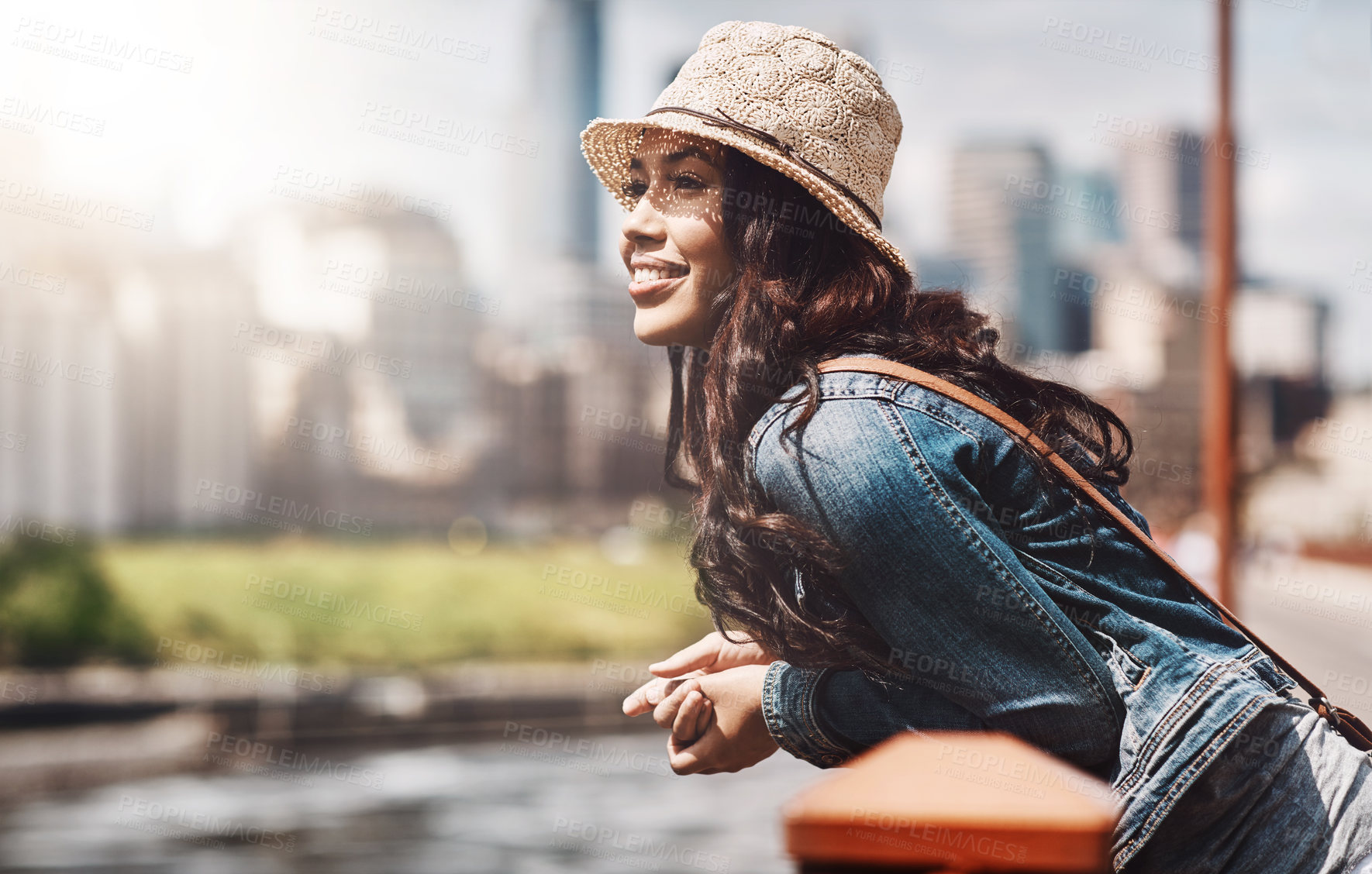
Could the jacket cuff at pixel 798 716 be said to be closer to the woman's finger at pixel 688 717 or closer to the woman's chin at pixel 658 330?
the woman's finger at pixel 688 717

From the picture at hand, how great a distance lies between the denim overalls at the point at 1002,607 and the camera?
1377 mm

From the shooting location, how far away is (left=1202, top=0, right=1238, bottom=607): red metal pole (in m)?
6.83

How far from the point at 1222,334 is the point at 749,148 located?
20.6ft

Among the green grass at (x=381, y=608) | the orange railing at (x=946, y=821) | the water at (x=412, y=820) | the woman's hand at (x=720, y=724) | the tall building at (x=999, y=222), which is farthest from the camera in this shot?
the tall building at (x=999, y=222)

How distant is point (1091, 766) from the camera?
1.42 m

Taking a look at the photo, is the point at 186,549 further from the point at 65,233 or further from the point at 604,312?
the point at 604,312

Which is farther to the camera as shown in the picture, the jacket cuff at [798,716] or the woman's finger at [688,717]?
the woman's finger at [688,717]

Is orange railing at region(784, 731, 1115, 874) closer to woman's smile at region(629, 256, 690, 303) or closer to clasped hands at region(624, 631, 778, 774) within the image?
clasped hands at region(624, 631, 778, 774)

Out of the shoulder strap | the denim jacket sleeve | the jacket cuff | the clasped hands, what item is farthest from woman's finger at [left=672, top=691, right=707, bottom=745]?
the shoulder strap

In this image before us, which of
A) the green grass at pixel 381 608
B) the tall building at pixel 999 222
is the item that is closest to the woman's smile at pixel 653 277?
the green grass at pixel 381 608

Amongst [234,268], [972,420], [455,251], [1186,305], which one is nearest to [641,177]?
[972,420]

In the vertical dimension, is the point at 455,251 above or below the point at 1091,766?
above

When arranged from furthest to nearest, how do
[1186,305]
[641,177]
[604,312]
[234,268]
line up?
[604,312] < [234,268] < [1186,305] < [641,177]

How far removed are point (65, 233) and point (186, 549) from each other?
24.1 meters
